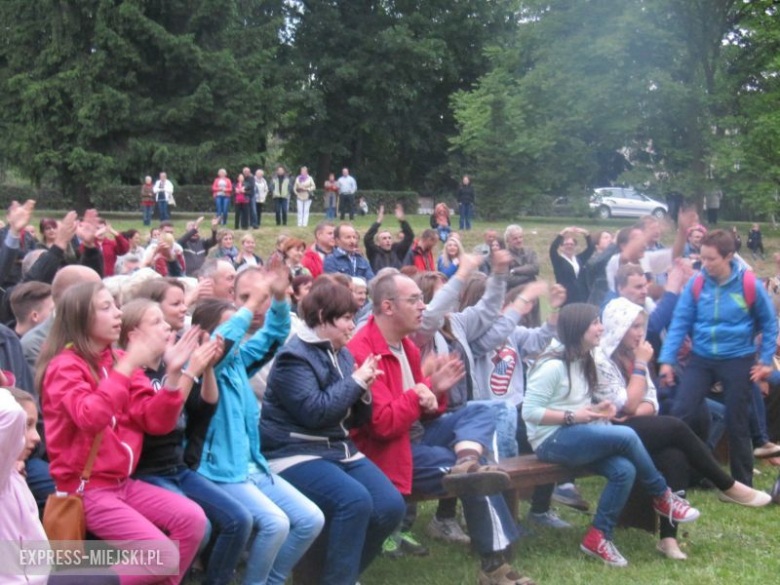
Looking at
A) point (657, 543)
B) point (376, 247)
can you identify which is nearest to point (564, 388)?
point (657, 543)

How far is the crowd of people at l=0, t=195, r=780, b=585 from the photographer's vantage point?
13.8 feet

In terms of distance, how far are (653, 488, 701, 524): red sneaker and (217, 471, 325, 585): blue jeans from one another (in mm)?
2299

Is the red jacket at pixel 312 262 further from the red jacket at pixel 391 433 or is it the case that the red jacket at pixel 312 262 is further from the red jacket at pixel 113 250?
the red jacket at pixel 391 433

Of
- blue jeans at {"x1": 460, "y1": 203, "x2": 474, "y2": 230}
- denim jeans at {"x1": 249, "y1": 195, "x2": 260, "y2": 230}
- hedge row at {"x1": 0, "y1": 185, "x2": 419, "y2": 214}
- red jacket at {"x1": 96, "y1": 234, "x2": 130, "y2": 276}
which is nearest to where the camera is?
red jacket at {"x1": 96, "y1": 234, "x2": 130, "y2": 276}

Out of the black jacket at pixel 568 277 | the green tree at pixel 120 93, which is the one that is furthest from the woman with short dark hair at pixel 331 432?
the green tree at pixel 120 93

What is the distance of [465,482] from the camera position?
16.7 ft

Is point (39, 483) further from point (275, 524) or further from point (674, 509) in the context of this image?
point (674, 509)

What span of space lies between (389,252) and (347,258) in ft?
4.98

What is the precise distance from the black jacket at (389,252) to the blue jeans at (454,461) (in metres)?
6.68

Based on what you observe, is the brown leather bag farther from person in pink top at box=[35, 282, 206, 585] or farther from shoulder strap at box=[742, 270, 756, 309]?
shoulder strap at box=[742, 270, 756, 309]

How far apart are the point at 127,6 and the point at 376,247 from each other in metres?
18.4

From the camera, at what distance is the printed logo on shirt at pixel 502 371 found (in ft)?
22.2

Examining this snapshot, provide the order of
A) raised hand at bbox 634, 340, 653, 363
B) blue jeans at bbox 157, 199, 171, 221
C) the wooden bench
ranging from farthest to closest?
blue jeans at bbox 157, 199, 171, 221
raised hand at bbox 634, 340, 653, 363
the wooden bench

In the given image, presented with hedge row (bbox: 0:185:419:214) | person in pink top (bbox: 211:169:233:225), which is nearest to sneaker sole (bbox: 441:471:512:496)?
person in pink top (bbox: 211:169:233:225)
